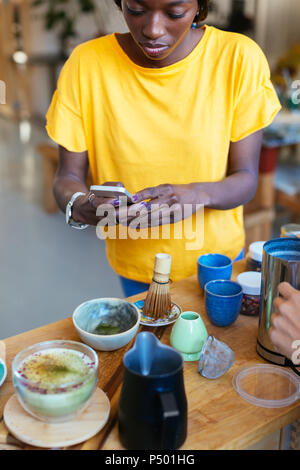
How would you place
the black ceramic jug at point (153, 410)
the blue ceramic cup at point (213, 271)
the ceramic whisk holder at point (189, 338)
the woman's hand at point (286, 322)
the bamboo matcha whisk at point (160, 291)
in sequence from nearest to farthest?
the black ceramic jug at point (153, 410) < the woman's hand at point (286, 322) < the ceramic whisk holder at point (189, 338) < the bamboo matcha whisk at point (160, 291) < the blue ceramic cup at point (213, 271)

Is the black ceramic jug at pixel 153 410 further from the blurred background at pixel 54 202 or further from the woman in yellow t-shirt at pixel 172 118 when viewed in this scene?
the blurred background at pixel 54 202

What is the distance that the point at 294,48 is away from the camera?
454 centimetres

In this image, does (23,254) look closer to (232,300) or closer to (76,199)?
(76,199)

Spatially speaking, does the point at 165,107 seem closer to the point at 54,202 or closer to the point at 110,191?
the point at 110,191

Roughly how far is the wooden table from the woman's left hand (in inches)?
11.6

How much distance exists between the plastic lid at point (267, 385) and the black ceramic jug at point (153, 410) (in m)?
0.19

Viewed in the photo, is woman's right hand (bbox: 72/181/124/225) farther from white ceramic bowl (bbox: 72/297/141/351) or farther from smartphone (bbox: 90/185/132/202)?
white ceramic bowl (bbox: 72/297/141/351)

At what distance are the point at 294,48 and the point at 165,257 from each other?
405 cm

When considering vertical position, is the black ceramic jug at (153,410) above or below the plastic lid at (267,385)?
above

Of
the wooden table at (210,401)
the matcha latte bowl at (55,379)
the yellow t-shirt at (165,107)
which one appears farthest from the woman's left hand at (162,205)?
the matcha latte bowl at (55,379)

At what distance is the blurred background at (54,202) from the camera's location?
127 inches

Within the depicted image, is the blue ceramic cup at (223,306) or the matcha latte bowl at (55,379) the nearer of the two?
the matcha latte bowl at (55,379)

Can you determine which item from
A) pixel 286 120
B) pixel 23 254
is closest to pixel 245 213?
pixel 286 120

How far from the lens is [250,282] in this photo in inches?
50.2
